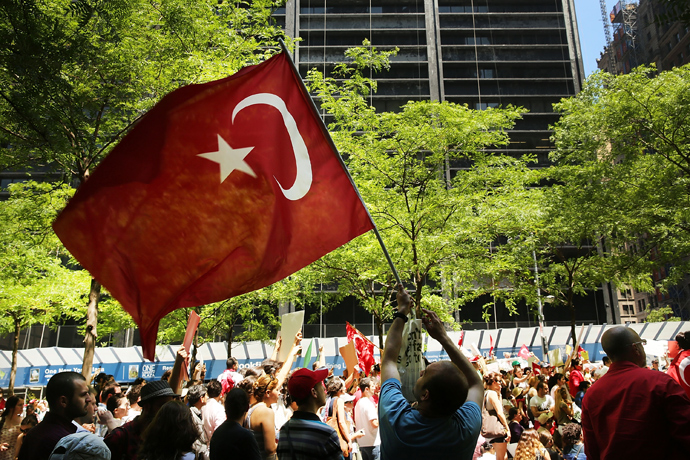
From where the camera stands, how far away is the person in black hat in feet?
13.3

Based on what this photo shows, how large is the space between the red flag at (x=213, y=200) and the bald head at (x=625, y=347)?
6.58 ft

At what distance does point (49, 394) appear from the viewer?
3574mm

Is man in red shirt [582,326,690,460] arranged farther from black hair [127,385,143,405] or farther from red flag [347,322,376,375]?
red flag [347,322,376,375]

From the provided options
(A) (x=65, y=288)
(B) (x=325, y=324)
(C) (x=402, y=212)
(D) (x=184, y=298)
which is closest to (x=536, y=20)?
(B) (x=325, y=324)

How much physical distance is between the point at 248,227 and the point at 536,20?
6194 cm

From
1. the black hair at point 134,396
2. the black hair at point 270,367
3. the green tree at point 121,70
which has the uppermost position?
the green tree at point 121,70

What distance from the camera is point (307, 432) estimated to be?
391 cm

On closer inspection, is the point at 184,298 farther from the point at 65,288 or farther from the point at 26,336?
the point at 26,336

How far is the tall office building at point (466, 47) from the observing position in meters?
55.4

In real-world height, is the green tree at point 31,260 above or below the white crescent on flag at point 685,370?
above

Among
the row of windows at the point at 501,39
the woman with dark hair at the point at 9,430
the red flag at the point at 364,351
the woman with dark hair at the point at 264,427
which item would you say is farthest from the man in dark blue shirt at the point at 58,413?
the row of windows at the point at 501,39

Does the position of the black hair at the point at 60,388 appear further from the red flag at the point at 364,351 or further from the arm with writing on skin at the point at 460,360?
the red flag at the point at 364,351

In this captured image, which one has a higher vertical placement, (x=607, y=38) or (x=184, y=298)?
(x=607, y=38)

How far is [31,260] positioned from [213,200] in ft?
47.5
